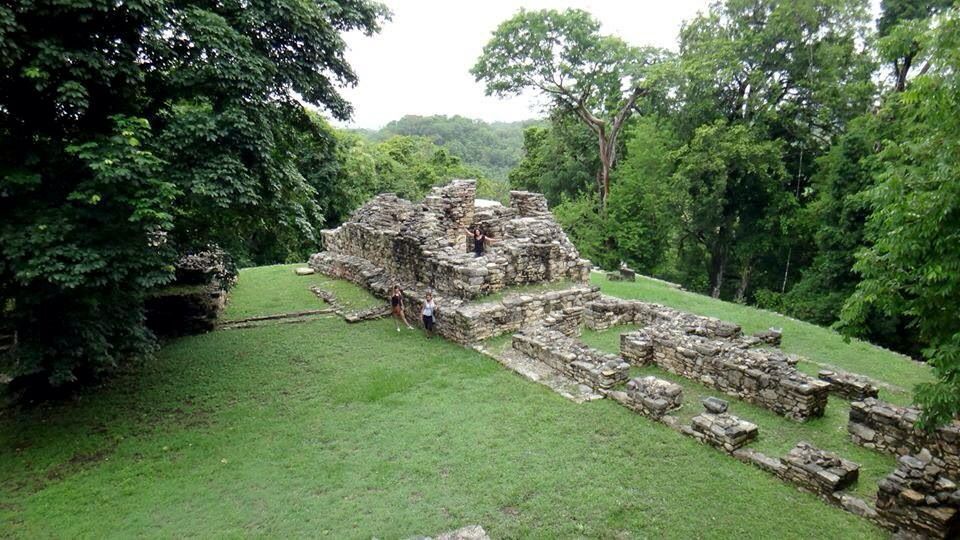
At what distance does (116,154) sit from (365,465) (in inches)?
243

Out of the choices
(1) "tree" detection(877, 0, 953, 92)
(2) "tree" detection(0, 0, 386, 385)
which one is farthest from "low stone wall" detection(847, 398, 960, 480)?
(1) "tree" detection(877, 0, 953, 92)

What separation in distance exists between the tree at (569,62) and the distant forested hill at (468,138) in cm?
4687

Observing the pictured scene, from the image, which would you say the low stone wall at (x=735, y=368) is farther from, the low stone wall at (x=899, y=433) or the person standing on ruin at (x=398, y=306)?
the person standing on ruin at (x=398, y=306)

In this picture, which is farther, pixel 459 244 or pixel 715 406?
pixel 459 244

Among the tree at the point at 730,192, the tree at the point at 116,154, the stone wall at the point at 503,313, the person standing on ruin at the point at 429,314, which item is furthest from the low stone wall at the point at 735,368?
the tree at the point at 730,192

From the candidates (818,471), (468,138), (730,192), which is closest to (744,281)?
(730,192)

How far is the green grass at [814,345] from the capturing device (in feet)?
39.6

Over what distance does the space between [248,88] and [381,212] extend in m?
9.70

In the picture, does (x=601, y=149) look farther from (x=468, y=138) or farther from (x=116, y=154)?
(x=468, y=138)

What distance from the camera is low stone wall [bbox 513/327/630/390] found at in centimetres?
1031

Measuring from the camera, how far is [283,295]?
18500 mm

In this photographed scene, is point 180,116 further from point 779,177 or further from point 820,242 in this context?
point 779,177

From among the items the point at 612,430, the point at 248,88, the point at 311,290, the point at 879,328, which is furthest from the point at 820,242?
the point at 248,88

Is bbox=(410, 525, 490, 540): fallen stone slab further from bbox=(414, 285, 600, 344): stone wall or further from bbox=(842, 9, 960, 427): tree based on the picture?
bbox=(414, 285, 600, 344): stone wall
